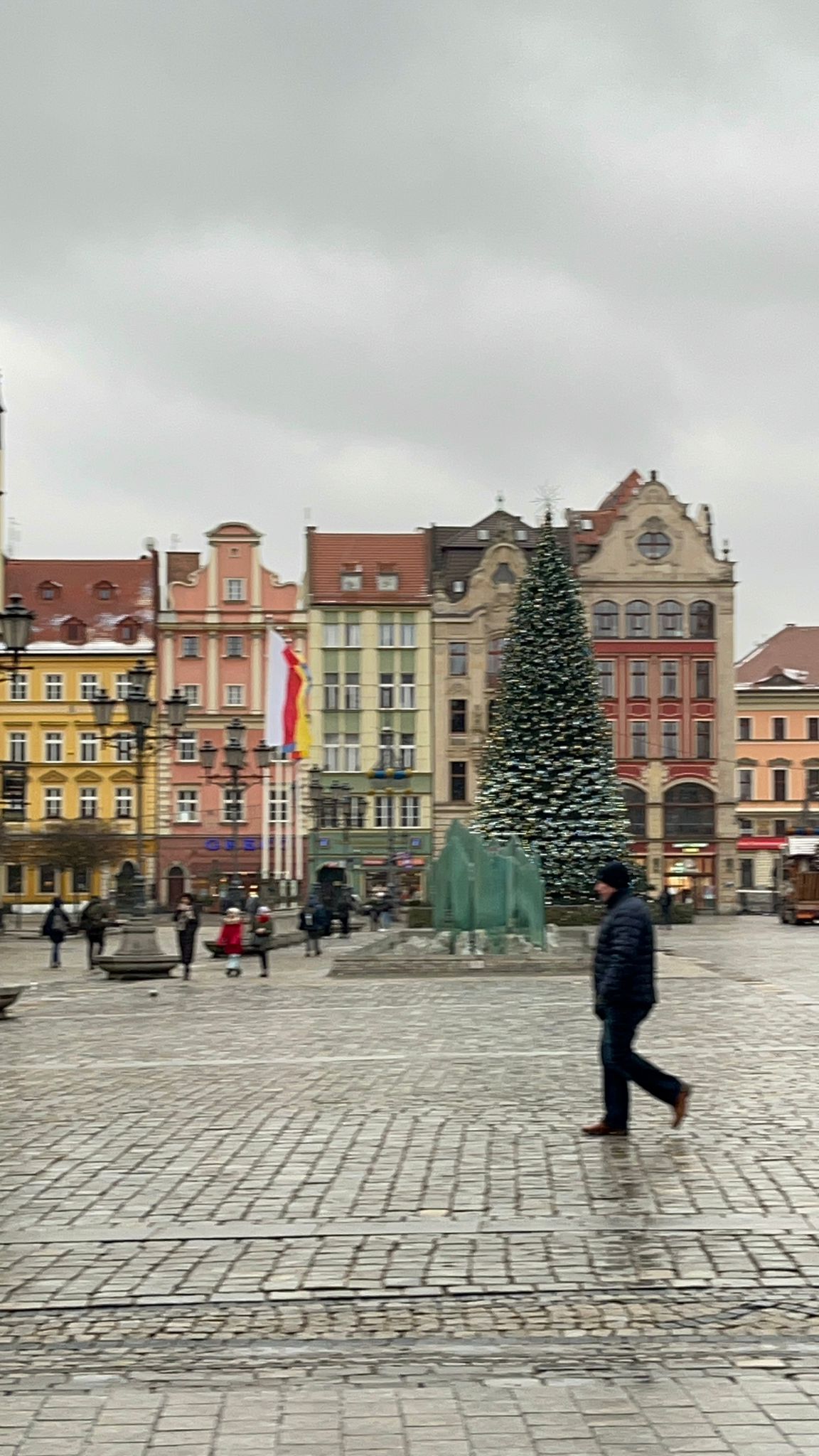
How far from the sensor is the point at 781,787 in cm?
9662

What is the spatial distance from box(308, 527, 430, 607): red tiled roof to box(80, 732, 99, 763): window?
11.7 m

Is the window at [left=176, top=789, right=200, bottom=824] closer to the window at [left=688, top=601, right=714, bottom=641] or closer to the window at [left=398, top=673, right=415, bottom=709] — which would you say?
the window at [left=398, top=673, right=415, bottom=709]

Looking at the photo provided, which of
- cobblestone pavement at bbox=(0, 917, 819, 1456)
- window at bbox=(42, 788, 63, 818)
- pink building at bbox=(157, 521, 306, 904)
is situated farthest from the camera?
window at bbox=(42, 788, 63, 818)

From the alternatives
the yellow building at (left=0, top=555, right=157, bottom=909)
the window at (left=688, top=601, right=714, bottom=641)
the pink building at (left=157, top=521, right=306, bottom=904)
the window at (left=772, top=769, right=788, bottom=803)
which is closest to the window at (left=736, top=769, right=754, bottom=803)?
the window at (left=772, top=769, right=788, bottom=803)

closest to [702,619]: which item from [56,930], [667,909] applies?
[667,909]

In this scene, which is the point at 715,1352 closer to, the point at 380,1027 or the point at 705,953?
the point at 380,1027

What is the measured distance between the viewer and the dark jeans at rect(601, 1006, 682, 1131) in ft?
35.0

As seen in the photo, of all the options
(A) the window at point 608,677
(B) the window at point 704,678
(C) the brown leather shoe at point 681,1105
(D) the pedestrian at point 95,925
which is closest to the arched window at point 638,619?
(A) the window at point 608,677

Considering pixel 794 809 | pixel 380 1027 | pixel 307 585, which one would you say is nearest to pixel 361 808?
pixel 307 585

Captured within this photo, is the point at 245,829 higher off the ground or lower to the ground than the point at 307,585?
lower

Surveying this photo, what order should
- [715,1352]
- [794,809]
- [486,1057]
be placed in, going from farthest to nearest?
[794,809] → [486,1057] → [715,1352]

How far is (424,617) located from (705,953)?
46441mm

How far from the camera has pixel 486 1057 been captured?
15836 millimetres

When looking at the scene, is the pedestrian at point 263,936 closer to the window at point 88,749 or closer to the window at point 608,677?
the window at point 88,749
